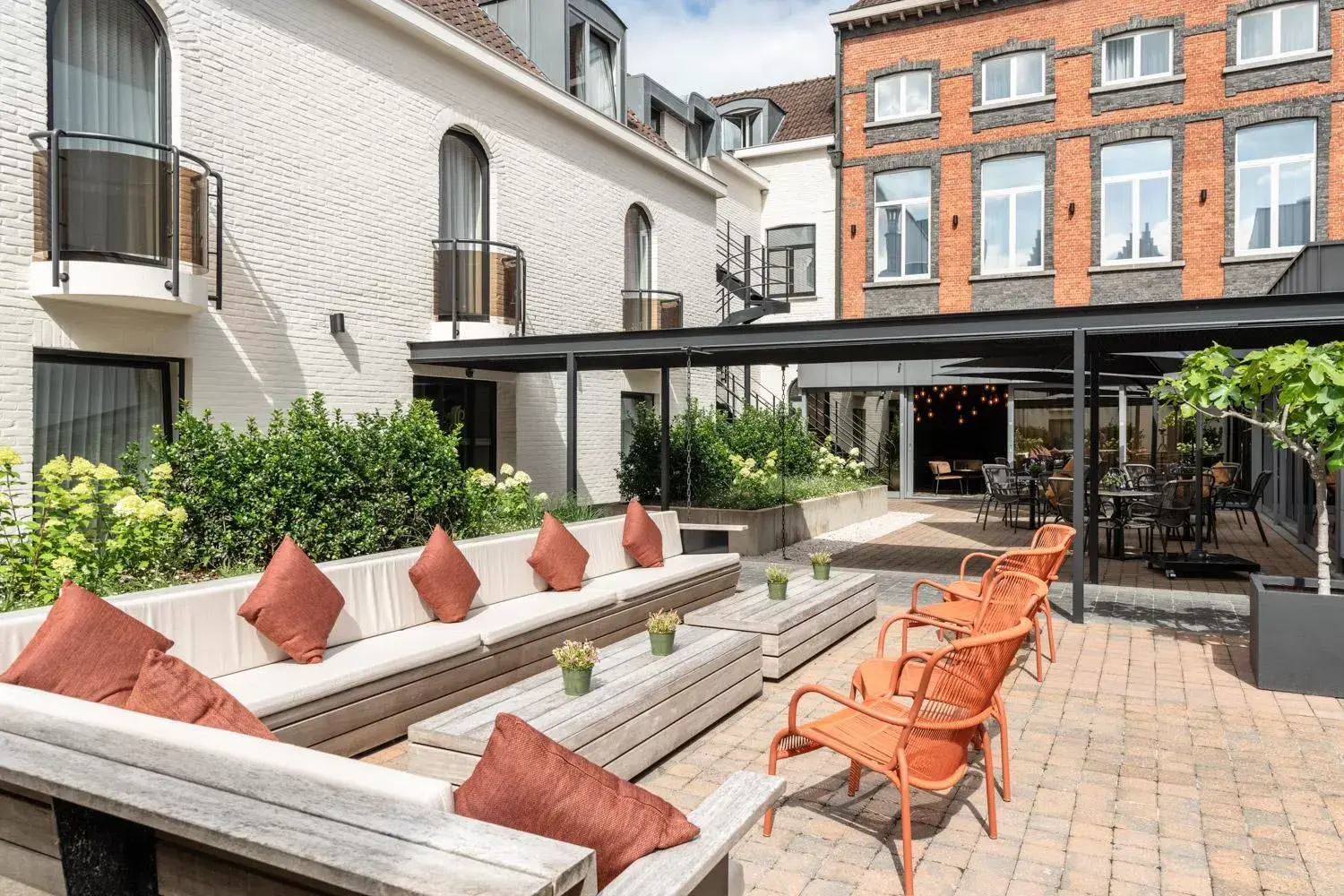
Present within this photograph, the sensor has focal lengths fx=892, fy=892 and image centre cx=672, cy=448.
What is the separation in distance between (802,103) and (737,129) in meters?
1.77

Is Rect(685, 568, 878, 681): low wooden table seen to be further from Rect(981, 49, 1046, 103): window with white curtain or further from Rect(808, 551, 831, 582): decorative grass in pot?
Rect(981, 49, 1046, 103): window with white curtain

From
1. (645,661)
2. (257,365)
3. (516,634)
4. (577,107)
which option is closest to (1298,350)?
(645,661)

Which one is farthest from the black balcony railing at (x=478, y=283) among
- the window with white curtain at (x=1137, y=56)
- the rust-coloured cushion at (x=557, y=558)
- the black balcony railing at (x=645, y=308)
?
the window with white curtain at (x=1137, y=56)

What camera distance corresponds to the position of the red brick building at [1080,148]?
15.0 meters

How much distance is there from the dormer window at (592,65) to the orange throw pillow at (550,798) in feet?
44.5

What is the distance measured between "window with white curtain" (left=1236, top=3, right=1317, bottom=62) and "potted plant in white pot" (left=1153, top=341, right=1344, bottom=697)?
518 inches

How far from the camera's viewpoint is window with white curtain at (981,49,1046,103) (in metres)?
16.9

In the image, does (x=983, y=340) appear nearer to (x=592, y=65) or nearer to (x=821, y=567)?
(x=821, y=567)

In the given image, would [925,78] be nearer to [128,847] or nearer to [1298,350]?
[1298,350]

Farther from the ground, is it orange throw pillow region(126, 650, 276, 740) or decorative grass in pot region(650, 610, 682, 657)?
orange throw pillow region(126, 650, 276, 740)

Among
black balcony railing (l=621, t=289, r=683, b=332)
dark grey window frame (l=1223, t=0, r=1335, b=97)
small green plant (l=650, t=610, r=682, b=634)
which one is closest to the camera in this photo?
small green plant (l=650, t=610, r=682, b=634)

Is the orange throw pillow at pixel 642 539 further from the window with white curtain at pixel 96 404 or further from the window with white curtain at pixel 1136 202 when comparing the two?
the window with white curtain at pixel 1136 202

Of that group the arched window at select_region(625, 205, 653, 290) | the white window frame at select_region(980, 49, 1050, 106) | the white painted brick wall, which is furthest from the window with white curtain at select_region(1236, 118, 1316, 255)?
the white painted brick wall

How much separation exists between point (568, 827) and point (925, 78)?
18839mm
